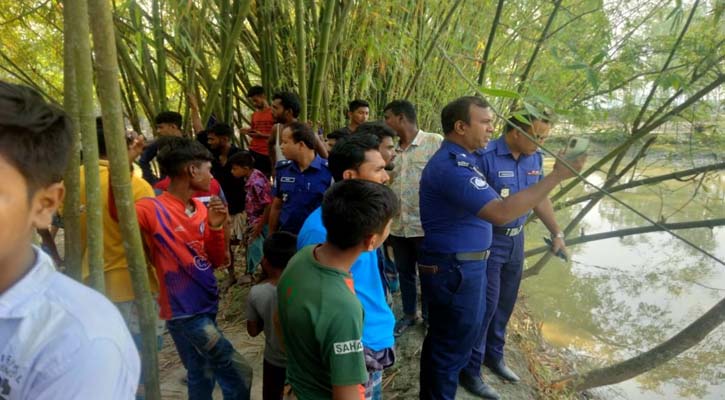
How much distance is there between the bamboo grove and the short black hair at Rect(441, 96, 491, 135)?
0.12 meters

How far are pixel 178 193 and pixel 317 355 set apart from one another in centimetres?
95

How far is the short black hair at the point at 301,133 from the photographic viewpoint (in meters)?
2.45

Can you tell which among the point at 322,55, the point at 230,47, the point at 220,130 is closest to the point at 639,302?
the point at 322,55

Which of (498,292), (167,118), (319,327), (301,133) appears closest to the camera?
(319,327)

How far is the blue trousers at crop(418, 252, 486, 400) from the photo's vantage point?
6.06ft

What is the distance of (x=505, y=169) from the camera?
2.28m

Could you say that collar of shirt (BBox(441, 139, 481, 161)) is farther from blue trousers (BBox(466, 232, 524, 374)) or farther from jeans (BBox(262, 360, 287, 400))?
jeans (BBox(262, 360, 287, 400))

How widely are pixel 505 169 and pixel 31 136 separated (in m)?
2.07

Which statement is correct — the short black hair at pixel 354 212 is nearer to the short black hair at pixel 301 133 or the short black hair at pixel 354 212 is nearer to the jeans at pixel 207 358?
the jeans at pixel 207 358

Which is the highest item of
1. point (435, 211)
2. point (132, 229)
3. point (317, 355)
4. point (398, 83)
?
point (398, 83)

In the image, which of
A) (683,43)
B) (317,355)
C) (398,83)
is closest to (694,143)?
(683,43)

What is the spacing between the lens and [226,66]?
3055 mm

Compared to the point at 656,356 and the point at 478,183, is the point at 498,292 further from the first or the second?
the point at 656,356

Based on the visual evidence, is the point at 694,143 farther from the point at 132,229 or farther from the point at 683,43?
the point at 132,229
